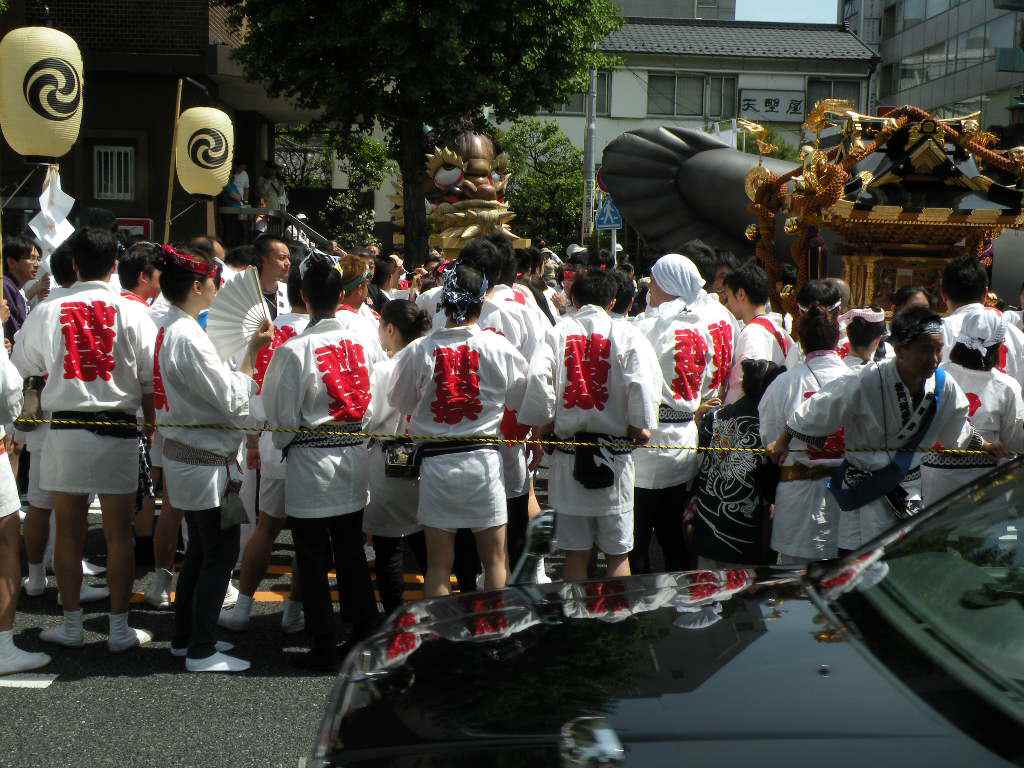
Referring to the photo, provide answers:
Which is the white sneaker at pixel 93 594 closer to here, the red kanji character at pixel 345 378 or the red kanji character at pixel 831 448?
the red kanji character at pixel 345 378

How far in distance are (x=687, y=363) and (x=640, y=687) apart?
3.76 metres

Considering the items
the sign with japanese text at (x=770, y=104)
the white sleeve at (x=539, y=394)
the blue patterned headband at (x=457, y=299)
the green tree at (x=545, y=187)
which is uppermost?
the sign with japanese text at (x=770, y=104)

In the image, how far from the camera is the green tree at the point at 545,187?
36.7 meters

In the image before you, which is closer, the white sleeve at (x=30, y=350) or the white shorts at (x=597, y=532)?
the white sleeve at (x=30, y=350)

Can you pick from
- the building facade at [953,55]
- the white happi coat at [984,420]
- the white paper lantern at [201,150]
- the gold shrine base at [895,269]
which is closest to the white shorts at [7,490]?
the white happi coat at [984,420]

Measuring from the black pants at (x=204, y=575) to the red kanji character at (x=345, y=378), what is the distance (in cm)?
70

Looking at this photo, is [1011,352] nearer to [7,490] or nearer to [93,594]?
[7,490]

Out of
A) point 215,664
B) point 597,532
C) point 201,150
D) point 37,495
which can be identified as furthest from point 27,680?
point 201,150

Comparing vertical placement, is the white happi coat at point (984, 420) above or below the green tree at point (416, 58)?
below

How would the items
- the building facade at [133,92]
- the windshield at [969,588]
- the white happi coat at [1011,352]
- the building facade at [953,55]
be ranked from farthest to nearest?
the building facade at [953,55] → the building facade at [133,92] → the white happi coat at [1011,352] → the windshield at [969,588]

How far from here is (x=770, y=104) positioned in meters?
46.2

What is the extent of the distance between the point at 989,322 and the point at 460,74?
16.0m

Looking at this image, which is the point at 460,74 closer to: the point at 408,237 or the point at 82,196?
the point at 408,237

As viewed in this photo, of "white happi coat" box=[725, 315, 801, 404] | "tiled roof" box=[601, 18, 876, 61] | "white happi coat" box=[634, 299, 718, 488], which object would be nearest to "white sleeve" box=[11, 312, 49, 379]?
"white happi coat" box=[634, 299, 718, 488]
